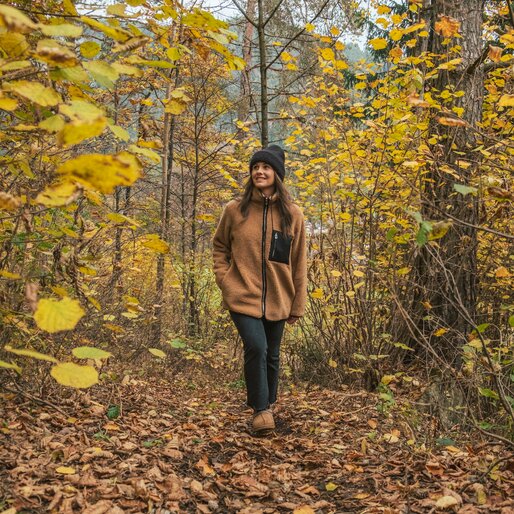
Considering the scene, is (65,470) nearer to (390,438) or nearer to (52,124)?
(52,124)

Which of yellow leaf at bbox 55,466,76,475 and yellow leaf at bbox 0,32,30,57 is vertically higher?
yellow leaf at bbox 0,32,30,57

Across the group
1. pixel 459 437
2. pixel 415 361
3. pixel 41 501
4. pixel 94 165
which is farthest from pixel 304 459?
pixel 94 165

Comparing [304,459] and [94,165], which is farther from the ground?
[94,165]

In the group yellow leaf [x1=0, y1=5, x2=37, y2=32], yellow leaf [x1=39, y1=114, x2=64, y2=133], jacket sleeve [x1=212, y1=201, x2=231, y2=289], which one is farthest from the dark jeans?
yellow leaf [x1=0, y1=5, x2=37, y2=32]

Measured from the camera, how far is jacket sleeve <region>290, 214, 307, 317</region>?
379 cm

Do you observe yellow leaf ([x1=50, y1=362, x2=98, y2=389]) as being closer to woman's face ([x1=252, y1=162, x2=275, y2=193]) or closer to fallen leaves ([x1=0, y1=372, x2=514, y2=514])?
fallen leaves ([x1=0, y1=372, x2=514, y2=514])

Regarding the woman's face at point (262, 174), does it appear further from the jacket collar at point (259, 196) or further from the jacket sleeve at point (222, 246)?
the jacket sleeve at point (222, 246)

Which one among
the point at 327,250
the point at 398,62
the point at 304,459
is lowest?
the point at 304,459

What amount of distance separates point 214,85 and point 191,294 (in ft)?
12.5

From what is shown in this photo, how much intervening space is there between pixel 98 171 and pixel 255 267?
251cm

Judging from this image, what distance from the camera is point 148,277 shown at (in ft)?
23.4

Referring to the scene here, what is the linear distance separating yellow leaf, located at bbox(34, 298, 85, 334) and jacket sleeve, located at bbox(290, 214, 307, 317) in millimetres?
2653

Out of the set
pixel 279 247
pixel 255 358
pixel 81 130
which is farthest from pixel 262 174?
pixel 81 130

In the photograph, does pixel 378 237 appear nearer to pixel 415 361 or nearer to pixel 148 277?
pixel 415 361
